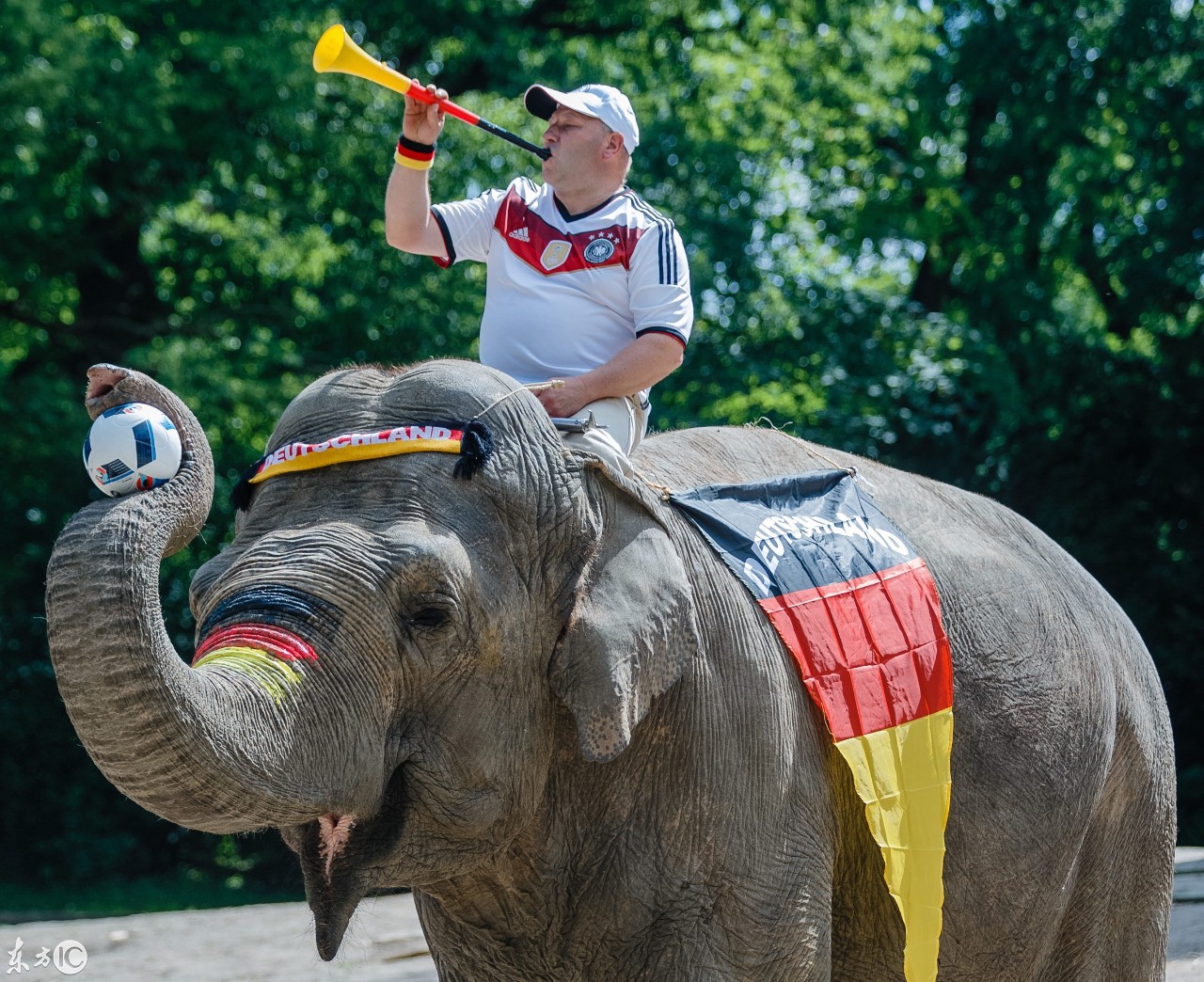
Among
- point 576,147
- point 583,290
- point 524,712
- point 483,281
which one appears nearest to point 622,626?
point 524,712

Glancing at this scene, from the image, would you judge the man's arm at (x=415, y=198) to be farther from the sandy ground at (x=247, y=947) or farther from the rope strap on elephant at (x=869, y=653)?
the sandy ground at (x=247, y=947)

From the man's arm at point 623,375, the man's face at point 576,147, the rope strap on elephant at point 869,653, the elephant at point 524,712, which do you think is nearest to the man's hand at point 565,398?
the man's arm at point 623,375

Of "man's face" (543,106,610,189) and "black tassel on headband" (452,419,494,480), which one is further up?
"man's face" (543,106,610,189)

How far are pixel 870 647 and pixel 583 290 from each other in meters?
1.12

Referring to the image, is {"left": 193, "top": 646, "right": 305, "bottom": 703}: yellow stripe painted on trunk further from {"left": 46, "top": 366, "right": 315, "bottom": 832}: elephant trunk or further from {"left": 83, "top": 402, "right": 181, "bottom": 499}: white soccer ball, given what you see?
{"left": 83, "top": 402, "right": 181, "bottom": 499}: white soccer ball

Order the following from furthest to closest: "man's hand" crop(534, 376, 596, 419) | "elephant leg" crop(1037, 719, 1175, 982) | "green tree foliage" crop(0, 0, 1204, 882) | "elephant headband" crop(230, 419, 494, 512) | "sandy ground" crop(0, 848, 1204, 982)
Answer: "green tree foliage" crop(0, 0, 1204, 882) < "sandy ground" crop(0, 848, 1204, 982) < "elephant leg" crop(1037, 719, 1175, 982) < "man's hand" crop(534, 376, 596, 419) < "elephant headband" crop(230, 419, 494, 512)

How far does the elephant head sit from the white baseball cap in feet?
2.75

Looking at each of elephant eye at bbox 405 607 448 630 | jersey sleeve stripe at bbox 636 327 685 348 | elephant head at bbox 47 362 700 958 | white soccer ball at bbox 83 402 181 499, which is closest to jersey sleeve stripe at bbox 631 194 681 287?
jersey sleeve stripe at bbox 636 327 685 348

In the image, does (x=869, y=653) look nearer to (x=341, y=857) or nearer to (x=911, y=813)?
(x=911, y=813)

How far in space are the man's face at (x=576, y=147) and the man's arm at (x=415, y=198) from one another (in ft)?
0.95

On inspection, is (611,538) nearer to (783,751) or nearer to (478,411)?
(478,411)

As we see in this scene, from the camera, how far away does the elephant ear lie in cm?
327

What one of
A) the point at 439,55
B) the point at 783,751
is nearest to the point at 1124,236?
the point at 439,55

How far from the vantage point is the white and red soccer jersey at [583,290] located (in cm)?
386
